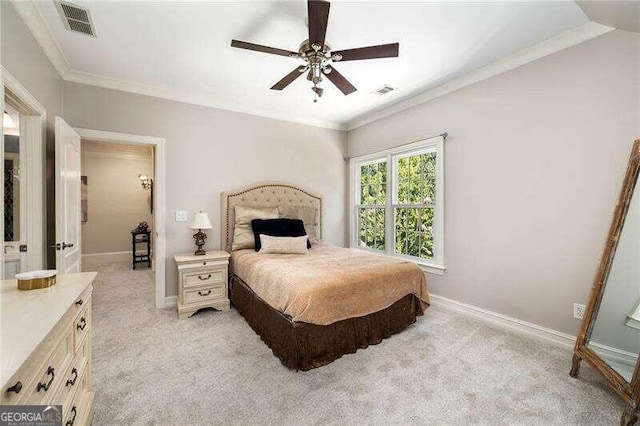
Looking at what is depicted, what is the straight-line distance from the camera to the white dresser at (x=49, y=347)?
2.56 ft

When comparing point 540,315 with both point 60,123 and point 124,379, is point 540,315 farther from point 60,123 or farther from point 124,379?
point 60,123

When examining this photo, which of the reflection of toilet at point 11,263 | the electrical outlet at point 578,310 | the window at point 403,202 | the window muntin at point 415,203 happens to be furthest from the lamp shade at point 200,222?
the electrical outlet at point 578,310

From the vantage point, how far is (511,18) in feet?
7.11

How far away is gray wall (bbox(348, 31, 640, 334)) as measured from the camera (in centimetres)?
219

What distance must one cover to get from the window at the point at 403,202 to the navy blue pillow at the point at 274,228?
1.39 meters

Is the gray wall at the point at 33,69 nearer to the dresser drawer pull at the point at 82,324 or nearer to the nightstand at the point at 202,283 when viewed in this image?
the nightstand at the point at 202,283

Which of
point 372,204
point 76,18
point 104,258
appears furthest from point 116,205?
point 372,204

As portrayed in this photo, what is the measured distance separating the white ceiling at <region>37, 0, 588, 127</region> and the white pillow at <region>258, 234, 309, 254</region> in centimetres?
186

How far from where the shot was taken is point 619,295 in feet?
6.42

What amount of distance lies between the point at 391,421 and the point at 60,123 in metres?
3.47

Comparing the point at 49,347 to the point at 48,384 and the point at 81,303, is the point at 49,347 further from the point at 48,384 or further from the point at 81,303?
the point at 81,303

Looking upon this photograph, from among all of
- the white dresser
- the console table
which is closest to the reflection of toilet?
the white dresser

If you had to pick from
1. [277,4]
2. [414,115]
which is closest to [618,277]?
[414,115]

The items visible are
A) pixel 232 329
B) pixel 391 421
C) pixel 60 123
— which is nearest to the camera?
pixel 391 421
